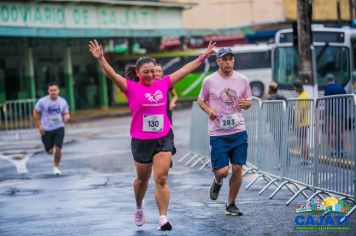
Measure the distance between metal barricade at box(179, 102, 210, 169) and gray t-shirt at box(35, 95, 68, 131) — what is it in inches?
104

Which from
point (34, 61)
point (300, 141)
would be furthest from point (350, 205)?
point (34, 61)

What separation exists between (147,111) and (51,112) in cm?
703

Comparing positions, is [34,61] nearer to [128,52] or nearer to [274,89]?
[128,52]

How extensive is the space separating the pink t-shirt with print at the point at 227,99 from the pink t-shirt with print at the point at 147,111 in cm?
89

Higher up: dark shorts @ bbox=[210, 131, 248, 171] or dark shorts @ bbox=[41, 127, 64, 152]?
dark shorts @ bbox=[210, 131, 248, 171]

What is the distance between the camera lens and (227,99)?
977cm

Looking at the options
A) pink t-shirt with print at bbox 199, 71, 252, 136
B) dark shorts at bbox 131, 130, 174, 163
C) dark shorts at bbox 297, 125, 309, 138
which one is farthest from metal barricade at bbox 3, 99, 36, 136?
dark shorts at bbox 131, 130, 174, 163

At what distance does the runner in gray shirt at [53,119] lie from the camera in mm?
15742

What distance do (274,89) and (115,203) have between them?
780cm

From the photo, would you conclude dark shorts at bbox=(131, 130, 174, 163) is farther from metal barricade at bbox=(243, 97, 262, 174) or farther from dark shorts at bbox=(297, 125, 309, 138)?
metal barricade at bbox=(243, 97, 262, 174)

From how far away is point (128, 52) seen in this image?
4800 centimetres

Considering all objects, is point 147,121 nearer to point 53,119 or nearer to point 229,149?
point 229,149

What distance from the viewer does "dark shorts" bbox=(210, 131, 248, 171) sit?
971 centimetres

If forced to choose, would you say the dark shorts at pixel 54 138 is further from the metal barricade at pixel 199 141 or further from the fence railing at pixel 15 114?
the fence railing at pixel 15 114
